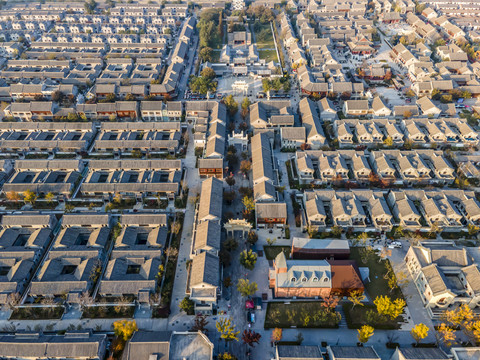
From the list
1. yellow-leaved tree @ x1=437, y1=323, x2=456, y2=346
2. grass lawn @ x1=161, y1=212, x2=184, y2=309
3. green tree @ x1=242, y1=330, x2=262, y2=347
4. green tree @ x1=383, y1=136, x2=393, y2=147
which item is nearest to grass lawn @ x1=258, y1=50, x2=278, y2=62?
Answer: green tree @ x1=383, y1=136, x2=393, y2=147

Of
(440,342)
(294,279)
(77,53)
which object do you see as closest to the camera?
(440,342)

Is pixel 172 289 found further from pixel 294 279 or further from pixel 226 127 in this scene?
pixel 226 127

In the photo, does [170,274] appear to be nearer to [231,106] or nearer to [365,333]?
[365,333]

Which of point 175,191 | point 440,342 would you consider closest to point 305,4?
point 175,191

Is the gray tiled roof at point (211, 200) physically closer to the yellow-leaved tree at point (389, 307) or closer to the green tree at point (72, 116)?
the yellow-leaved tree at point (389, 307)

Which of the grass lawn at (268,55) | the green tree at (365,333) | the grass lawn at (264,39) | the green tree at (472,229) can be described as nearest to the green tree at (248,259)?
the green tree at (365,333)

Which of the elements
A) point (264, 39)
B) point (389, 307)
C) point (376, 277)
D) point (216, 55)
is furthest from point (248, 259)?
point (264, 39)

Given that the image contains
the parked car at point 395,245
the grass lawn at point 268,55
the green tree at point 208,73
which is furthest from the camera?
the grass lawn at point 268,55
